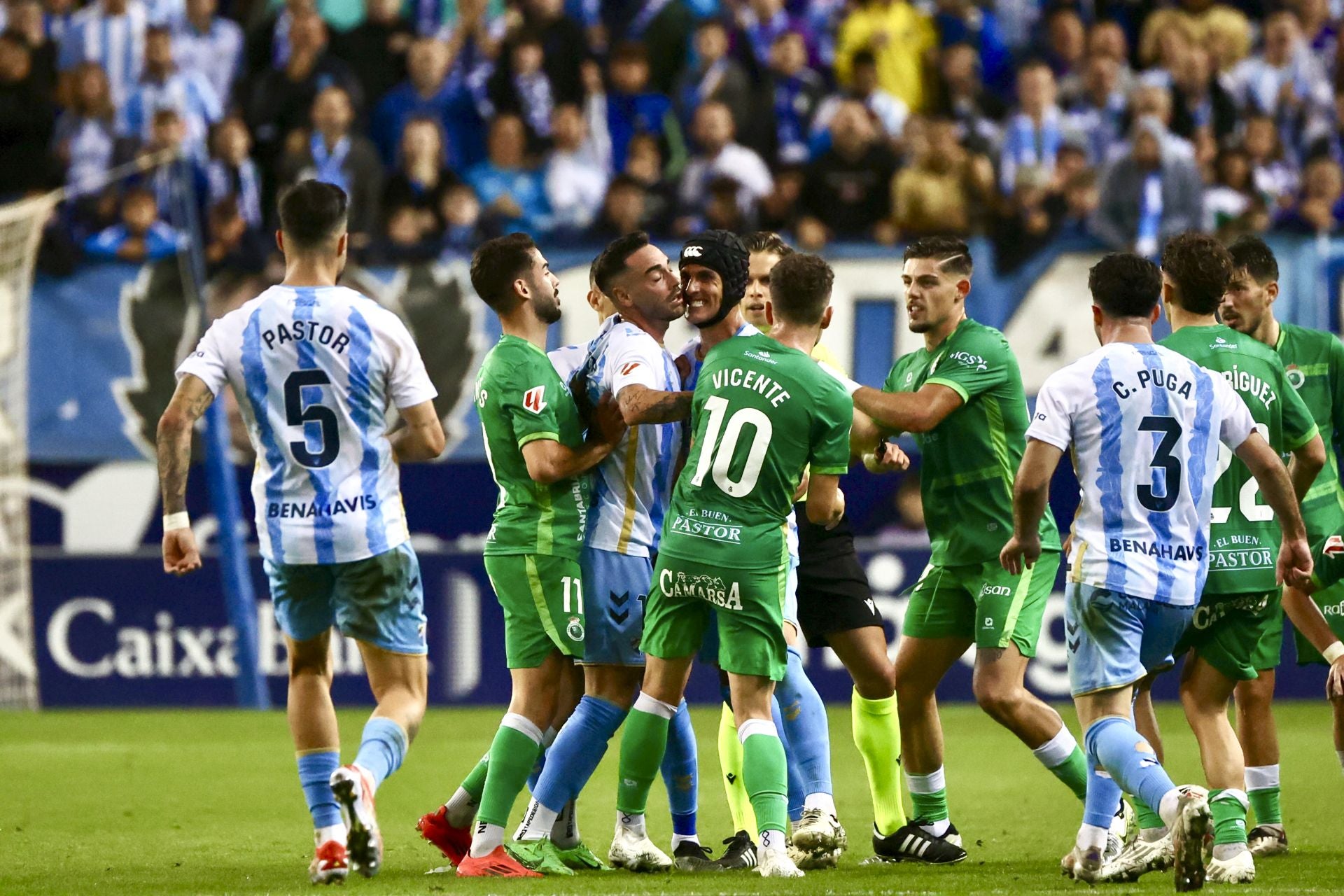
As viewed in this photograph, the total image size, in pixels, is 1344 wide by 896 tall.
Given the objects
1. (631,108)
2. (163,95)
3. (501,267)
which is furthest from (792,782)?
(163,95)

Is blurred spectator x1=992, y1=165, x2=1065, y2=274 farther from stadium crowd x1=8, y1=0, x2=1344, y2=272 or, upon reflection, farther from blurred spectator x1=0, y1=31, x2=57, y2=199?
blurred spectator x1=0, y1=31, x2=57, y2=199

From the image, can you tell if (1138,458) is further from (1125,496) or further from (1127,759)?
(1127,759)

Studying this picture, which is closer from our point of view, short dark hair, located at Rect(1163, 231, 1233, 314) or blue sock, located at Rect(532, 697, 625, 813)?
short dark hair, located at Rect(1163, 231, 1233, 314)

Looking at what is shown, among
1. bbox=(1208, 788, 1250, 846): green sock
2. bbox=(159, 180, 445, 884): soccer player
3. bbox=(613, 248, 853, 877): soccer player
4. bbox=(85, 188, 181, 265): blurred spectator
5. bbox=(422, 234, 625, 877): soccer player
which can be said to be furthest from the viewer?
bbox=(85, 188, 181, 265): blurred spectator

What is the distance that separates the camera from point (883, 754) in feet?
22.8

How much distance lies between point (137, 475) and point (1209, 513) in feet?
29.9

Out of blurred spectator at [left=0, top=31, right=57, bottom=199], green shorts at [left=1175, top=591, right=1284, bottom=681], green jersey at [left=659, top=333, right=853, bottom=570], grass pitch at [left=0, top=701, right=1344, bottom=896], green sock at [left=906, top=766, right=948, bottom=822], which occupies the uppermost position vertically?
blurred spectator at [left=0, top=31, right=57, bottom=199]

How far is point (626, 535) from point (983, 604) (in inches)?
53.6

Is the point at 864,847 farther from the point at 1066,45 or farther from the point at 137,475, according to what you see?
the point at 1066,45

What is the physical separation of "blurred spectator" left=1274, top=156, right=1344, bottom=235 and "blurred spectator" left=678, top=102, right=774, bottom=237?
4036mm

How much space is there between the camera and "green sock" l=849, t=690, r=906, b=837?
6.91 meters

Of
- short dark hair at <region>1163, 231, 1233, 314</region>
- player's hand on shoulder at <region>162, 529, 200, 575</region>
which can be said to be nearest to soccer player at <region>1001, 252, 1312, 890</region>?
short dark hair at <region>1163, 231, 1233, 314</region>

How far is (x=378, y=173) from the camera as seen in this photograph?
14336 millimetres

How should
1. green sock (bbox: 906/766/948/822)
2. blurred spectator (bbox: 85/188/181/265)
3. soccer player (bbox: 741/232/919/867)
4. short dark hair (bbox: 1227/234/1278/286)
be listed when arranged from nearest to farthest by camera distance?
soccer player (bbox: 741/232/919/867), green sock (bbox: 906/766/948/822), short dark hair (bbox: 1227/234/1278/286), blurred spectator (bbox: 85/188/181/265)
